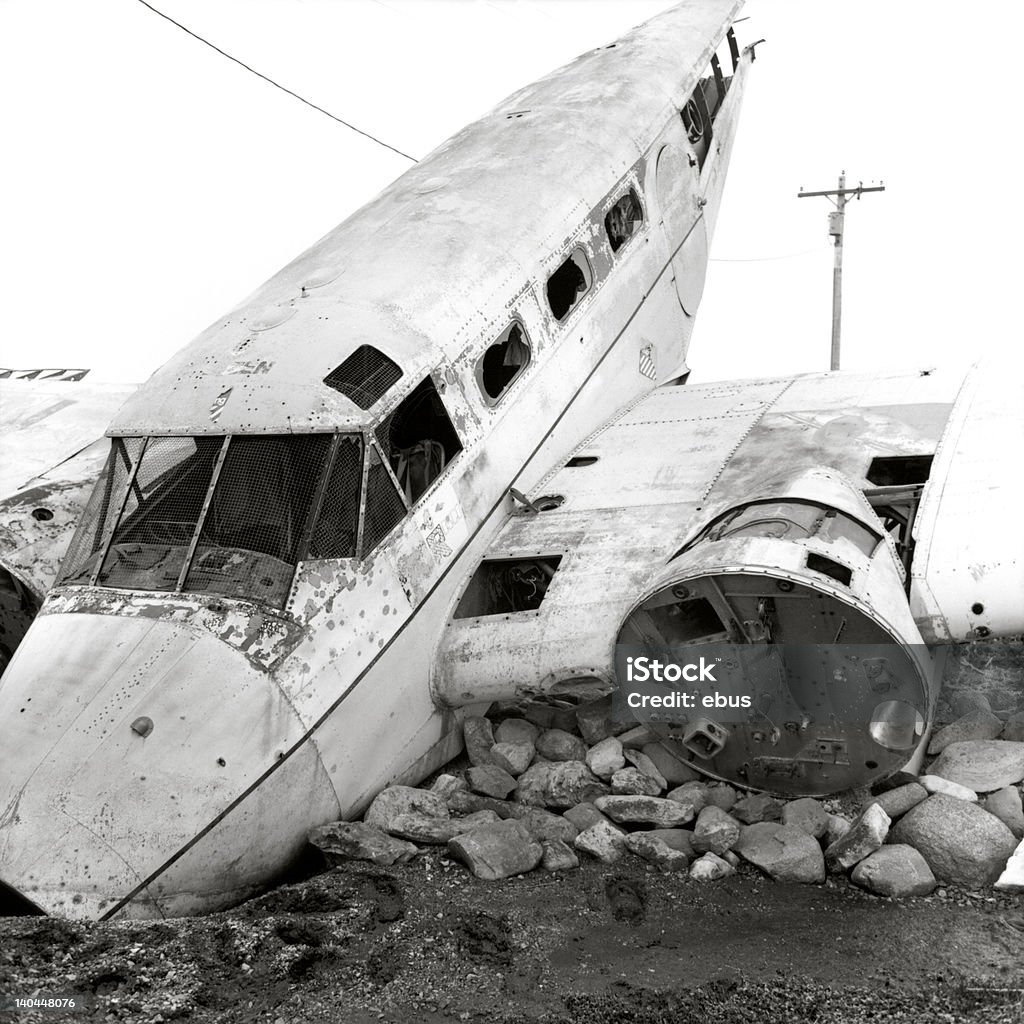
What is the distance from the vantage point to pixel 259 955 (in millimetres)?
5699

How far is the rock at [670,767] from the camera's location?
24.9 feet

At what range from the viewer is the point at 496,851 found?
6684 millimetres

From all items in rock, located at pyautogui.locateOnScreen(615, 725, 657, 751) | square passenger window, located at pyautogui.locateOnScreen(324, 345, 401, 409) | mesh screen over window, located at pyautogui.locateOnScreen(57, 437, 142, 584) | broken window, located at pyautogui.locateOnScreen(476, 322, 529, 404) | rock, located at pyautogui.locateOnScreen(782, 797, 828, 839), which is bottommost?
rock, located at pyautogui.locateOnScreen(782, 797, 828, 839)

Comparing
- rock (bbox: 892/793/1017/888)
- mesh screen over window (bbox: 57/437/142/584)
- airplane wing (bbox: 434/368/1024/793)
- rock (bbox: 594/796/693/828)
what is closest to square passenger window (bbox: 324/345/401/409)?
mesh screen over window (bbox: 57/437/142/584)

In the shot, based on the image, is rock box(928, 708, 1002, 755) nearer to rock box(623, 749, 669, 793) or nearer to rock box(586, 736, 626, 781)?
rock box(623, 749, 669, 793)

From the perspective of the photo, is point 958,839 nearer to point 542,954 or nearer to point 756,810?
point 756,810

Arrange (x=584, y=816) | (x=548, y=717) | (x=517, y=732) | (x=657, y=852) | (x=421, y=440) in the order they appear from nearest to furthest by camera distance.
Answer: (x=657, y=852) < (x=584, y=816) < (x=517, y=732) < (x=548, y=717) < (x=421, y=440)

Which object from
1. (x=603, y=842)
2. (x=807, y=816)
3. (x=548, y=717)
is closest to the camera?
(x=603, y=842)

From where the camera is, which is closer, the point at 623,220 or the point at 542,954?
the point at 542,954

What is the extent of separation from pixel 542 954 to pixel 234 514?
9.39 ft

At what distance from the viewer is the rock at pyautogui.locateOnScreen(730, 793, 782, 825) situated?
7156mm

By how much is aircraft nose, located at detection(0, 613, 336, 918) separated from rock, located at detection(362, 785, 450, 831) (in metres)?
0.35

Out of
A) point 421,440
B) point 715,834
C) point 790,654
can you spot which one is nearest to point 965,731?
point 790,654

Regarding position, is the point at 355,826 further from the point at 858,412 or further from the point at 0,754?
the point at 858,412
